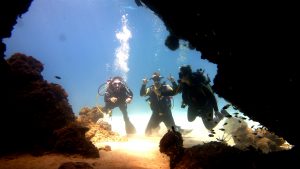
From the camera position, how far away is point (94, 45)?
404 feet

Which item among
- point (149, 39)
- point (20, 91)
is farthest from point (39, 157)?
point (149, 39)

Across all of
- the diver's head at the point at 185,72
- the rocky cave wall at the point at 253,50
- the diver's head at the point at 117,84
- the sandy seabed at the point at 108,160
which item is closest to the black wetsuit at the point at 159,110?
the diver's head at the point at 117,84

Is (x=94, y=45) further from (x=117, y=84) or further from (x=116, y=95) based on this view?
(x=116, y=95)

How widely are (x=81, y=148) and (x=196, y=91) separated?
5556 mm

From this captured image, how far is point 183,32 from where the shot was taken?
5.88 meters

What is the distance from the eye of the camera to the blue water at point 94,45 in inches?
2520

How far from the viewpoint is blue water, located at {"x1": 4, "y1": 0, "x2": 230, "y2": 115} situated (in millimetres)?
64000

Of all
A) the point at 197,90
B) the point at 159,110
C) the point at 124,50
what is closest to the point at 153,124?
the point at 159,110

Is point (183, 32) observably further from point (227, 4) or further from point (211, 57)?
point (227, 4)

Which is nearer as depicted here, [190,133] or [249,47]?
[249,47]

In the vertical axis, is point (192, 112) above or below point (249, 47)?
above

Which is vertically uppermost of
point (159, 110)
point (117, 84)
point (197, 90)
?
point (117, 84)

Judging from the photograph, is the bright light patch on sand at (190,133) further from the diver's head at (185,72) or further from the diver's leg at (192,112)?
the diver's head at (185,72)

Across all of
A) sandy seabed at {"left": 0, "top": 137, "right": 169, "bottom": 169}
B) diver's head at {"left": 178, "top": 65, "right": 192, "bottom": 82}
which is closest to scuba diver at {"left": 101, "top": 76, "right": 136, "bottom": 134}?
diver's head at {"left": 178, "top": 65, "right": 192, "bottom": 82}
